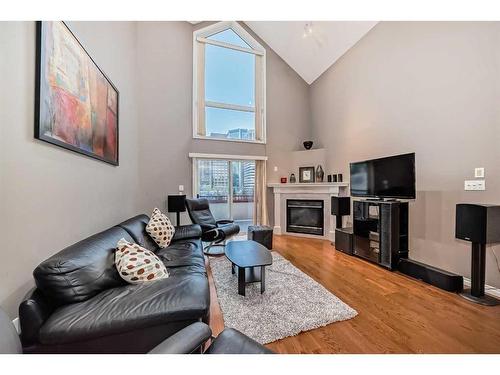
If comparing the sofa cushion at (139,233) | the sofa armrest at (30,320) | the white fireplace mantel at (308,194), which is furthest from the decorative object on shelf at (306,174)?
the sofa armrest at (30,320)

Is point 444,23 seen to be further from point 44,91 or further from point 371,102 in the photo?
point 44,91

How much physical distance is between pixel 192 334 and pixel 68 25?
8.35ft

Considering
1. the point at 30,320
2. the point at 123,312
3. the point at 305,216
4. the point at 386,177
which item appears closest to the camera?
the point at 30,320

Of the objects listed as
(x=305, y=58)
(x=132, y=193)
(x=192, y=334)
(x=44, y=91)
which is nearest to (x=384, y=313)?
(x=192, y=334)

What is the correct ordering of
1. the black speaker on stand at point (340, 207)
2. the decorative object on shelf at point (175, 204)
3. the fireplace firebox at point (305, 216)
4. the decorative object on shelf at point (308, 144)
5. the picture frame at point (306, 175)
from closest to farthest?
the black speaker on stand at point (340, 207)
the decorative object on shelf at point (175, 204)
the fireplace firebox at point (305, 216)
the picture frame at point (306, 175)
the decorative object on shelf at point (308, 144)

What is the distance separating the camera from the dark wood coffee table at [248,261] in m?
2.19

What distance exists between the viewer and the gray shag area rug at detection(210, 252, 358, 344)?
172cm

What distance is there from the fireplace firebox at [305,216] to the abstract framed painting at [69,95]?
376 centimetres

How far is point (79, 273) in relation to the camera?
1.32 m

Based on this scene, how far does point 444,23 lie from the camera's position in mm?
2648

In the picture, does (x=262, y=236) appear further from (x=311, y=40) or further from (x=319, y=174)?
(x=311, y=40)

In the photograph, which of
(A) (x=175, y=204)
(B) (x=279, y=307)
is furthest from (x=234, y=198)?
(B) (x=279, y=307)

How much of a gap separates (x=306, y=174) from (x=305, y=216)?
1.01 metres

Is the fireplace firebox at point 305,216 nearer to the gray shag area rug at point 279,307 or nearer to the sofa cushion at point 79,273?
the gray shag area rug at point 279,307
